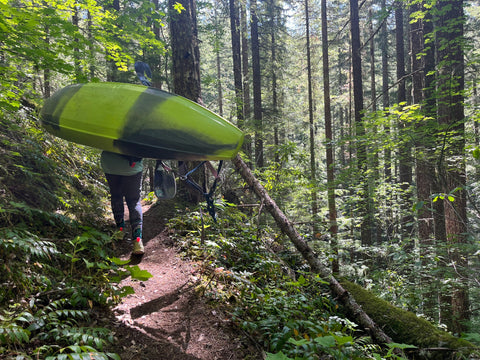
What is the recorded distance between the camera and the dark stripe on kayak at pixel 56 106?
272 centimetres

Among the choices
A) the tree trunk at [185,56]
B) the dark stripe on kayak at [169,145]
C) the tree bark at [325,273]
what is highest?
the tree trunk at [185,56]

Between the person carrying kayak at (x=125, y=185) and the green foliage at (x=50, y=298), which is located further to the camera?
the person carrying kayak at (x=125, y=185)

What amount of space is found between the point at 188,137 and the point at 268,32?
13.3 metres

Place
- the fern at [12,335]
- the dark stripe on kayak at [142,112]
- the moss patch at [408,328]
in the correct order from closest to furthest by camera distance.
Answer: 1. the fern at [12,335]
2. the dark stripe on kayak at [142,112]
3. the moss patch at [408,328]

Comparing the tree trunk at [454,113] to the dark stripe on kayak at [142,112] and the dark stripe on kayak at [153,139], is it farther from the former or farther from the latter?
the dark stripe on kayak at [142,112]

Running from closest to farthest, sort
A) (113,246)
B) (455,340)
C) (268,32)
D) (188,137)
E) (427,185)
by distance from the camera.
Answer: (188,137)
(455,340)
(113,246)
(427,185)
(268,32)

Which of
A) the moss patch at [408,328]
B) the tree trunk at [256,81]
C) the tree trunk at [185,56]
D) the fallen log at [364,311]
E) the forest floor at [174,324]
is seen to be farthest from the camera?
the tree trunk at [256,81]

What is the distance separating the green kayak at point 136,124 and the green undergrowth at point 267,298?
1236mm

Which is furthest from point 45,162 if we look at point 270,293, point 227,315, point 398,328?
point 398,328

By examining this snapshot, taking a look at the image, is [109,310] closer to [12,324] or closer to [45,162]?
[12,324]

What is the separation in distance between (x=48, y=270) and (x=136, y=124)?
1645 mm

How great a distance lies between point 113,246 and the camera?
12.8ft

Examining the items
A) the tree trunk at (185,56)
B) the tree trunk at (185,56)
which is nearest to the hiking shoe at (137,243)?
the tree trunk at (185,56)

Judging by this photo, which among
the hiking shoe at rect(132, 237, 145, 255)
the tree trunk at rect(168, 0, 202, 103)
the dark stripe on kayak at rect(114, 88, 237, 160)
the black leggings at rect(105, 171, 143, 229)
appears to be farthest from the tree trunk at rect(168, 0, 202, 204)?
the dark stripe on kayak at rect(114, 88, 237, 160)
